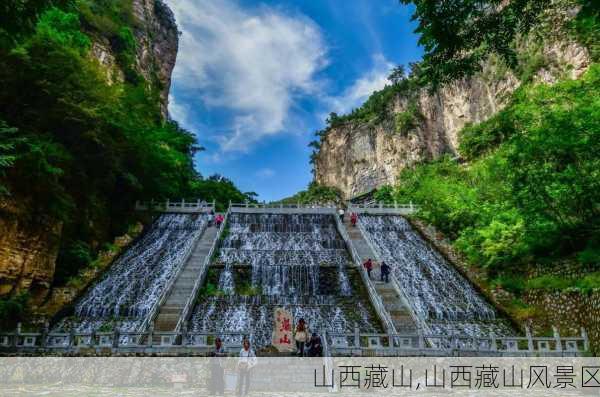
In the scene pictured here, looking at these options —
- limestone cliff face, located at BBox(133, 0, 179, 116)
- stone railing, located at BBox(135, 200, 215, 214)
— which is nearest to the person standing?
stone railing, located at BBox(135, 200, 215, 214)

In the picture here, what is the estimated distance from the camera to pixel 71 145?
64.8ft

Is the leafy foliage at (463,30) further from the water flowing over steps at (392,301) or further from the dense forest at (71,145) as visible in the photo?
the water flowing over steps at (392,301)

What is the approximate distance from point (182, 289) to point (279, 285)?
13.9 ft

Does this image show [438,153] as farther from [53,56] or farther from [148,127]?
[53,56]

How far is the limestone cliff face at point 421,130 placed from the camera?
3584cm

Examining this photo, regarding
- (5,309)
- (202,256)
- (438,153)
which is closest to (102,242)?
(202,256)

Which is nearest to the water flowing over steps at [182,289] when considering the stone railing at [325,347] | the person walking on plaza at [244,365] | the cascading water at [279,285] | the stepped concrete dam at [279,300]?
the stepped concrete dam at [279,300]

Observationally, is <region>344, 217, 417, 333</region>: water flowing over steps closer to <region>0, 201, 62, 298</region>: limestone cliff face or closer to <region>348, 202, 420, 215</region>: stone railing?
<region>348, 202, 420, 215</region>: stone railing

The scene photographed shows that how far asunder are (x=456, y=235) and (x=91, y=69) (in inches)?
847

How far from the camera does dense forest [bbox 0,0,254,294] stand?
1530cm

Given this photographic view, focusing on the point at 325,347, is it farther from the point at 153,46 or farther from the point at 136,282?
the point at 153,46

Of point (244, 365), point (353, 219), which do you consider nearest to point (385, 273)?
point (353, 219)

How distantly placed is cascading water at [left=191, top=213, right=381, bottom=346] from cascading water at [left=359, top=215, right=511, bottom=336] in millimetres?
2230

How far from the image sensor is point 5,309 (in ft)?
44.5
